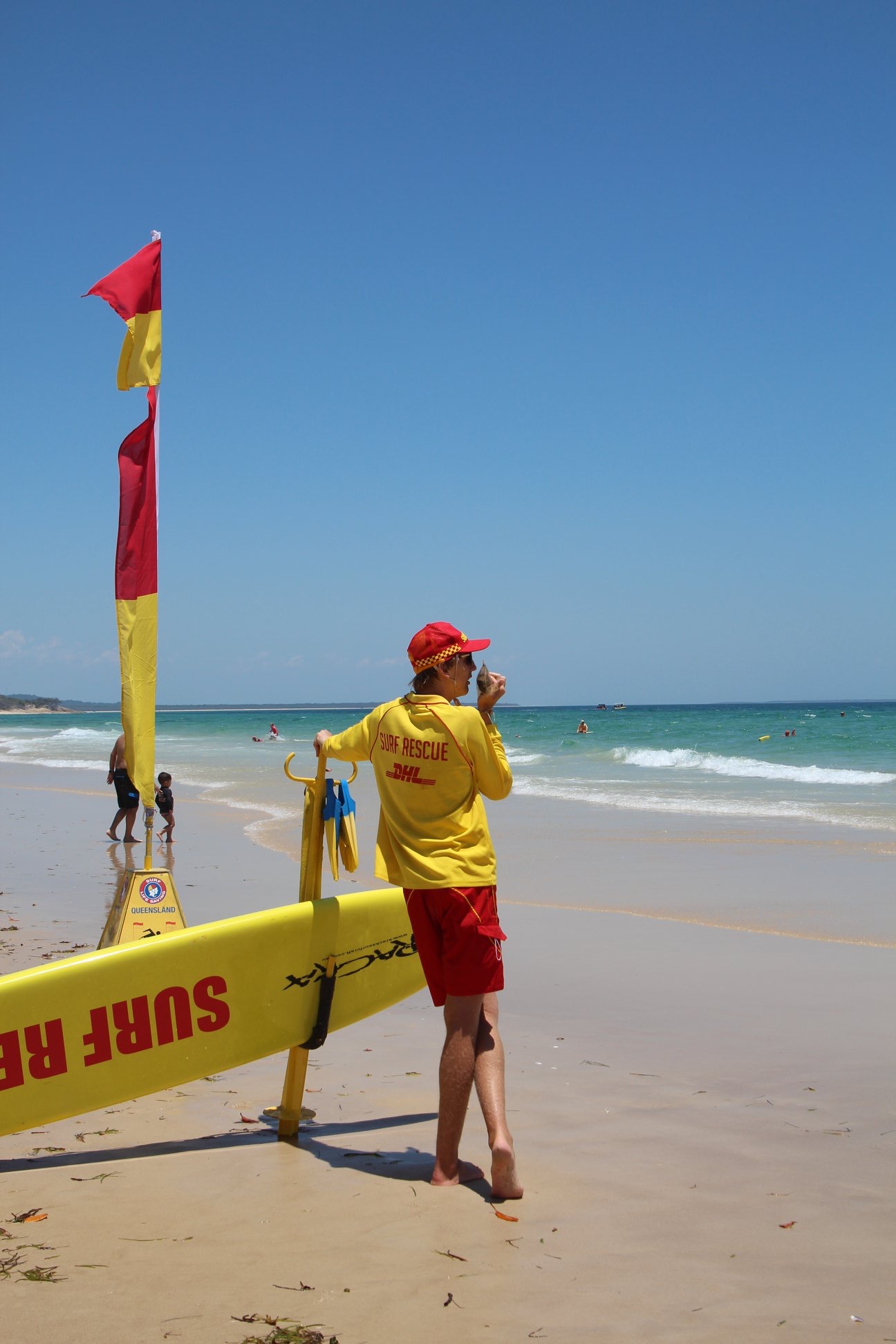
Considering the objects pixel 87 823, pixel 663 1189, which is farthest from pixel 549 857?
pixel 663 1189

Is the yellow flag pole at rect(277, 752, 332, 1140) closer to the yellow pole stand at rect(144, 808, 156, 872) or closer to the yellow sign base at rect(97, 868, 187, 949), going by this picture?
the yellow sign base at rect(97, 868, 187, 949)

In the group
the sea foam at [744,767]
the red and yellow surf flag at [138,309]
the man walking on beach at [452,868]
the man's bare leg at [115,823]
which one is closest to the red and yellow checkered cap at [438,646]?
the man walking on beach at [452,868]

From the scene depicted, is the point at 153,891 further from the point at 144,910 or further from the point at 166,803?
the point at 166,803

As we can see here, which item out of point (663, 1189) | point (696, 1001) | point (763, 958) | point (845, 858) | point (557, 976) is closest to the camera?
point (663, 1189)

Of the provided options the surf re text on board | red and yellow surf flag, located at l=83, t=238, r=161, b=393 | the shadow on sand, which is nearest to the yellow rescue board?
the surf re text on board

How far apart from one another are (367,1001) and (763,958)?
11.2 ft

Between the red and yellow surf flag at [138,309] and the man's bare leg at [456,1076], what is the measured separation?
134 inches

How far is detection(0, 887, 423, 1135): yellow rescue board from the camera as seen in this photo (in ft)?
10.6

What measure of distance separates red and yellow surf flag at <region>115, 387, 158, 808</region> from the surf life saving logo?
38 cm

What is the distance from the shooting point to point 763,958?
251 inches

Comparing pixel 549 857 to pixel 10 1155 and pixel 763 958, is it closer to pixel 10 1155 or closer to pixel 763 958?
pixel 763 958

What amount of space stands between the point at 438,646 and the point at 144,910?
6.88ft

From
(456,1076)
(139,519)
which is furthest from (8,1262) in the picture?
(139,519)

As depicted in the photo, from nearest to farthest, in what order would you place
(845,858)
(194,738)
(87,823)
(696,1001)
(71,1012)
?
(71,1012), (696,1001), (845,858), (87,823), (194,738)
